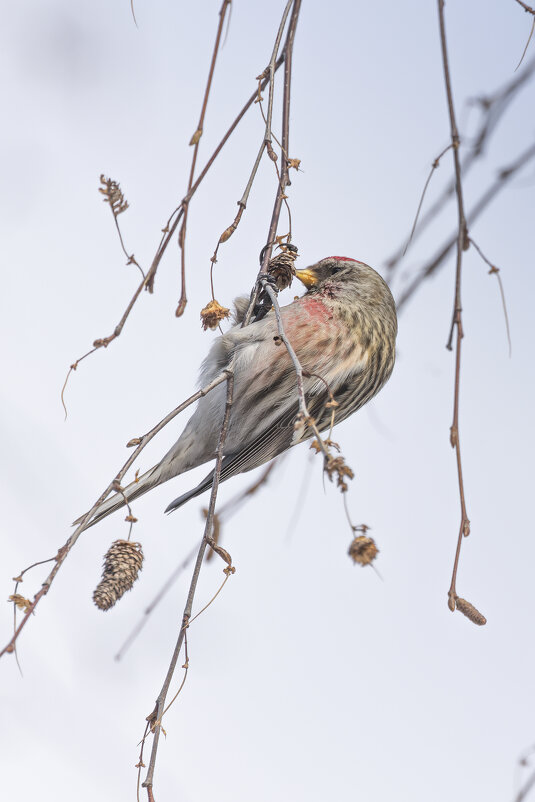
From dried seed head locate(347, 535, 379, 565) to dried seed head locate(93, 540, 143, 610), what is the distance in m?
0.75

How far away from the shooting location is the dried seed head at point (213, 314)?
2.36 meters

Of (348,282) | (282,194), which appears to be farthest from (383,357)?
(282,194)

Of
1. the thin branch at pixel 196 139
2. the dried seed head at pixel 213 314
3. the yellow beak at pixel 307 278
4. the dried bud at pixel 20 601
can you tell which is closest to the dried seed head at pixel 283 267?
the dried seed head at pixel 213 314

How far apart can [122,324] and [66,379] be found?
260 mm

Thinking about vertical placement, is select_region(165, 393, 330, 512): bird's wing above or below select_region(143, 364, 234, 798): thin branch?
above

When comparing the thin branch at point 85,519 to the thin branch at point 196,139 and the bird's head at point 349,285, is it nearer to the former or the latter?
the thin branch at point 196,139

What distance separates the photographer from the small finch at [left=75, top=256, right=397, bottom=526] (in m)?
2.86

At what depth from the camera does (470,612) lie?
1743 mm

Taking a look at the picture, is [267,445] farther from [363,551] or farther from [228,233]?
[363,551]

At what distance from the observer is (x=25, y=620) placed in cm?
143

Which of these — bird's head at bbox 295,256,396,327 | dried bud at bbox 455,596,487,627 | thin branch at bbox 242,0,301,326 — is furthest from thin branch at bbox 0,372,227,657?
bird's head at bbox 295,256,396,327

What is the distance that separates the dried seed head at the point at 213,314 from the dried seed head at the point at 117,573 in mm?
708

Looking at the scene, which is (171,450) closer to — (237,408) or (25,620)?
(237,408)

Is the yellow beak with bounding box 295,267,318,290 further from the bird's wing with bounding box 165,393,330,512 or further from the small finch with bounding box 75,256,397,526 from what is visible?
the bird's wing with bounding box 165,393,330,512
